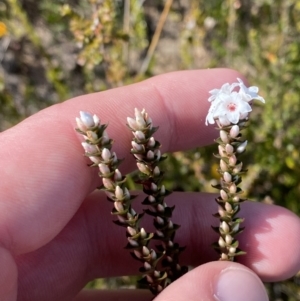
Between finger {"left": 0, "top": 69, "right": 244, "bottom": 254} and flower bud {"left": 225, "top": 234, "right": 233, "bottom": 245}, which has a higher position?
finger {"left": 0, "top": 69, "right": 244, "bottom": 254}

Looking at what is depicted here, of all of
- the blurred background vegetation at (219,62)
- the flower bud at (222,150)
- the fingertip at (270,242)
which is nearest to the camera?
the flower bud at (222,150)

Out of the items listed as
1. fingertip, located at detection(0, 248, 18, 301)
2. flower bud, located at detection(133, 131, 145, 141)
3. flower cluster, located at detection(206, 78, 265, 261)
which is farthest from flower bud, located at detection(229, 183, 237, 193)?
fingertip, located at detection(0, 248, 18, 301)

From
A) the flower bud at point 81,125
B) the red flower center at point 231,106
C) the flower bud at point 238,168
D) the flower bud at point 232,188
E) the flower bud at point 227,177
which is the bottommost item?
the flower bud at point 232,188

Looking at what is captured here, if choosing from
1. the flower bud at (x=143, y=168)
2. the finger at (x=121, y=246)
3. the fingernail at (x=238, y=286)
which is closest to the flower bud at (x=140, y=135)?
the flower bud at (x=143, y=168)

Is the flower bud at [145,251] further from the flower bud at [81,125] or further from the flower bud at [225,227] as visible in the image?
the flower bud at [81,125]

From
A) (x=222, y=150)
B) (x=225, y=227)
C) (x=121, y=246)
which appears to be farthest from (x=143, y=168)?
(x=121, y=246)

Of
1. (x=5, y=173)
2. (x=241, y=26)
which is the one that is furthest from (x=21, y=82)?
(x=5, y=173)

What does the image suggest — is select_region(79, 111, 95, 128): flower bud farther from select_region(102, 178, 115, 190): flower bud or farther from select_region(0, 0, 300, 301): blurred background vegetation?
select_region(0, 0, 300, 301): blurred background vegetation

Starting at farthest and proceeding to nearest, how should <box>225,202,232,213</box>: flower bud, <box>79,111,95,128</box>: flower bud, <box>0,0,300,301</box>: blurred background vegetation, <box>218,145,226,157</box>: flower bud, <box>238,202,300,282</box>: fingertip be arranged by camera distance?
<box>0,0,300,301</box>: blurred background vegetation
<box>238,202,300,282</box>: fingertip
<box>225,202,232,213</box>: flower bud
<box>218,145,226,157</box>: flower bud
<box>79,111,95,128</box>: flower bud
